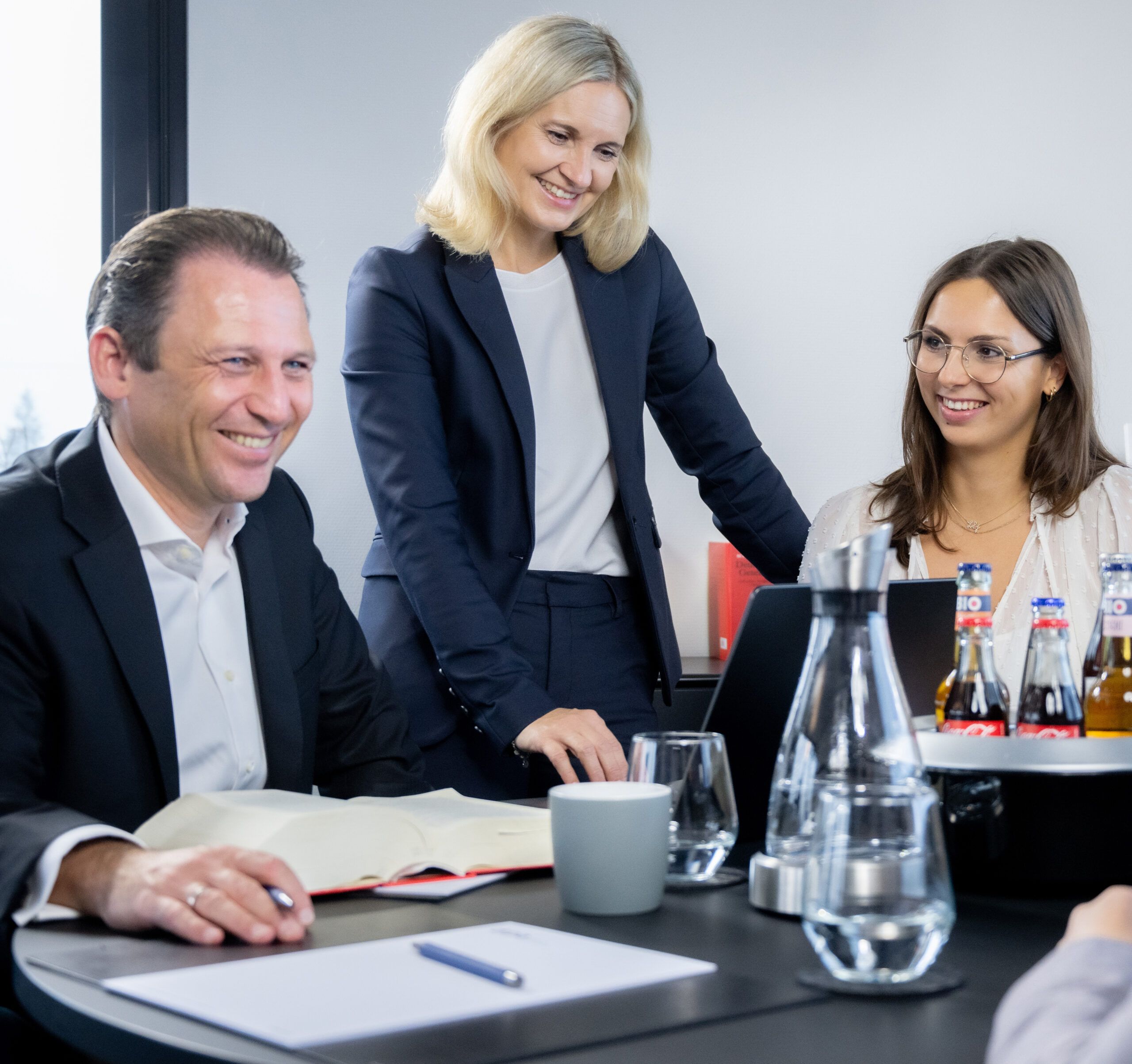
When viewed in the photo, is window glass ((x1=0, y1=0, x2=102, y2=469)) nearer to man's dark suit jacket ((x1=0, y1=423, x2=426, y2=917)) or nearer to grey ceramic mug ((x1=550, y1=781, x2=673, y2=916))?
man's dark suit jacket ((x1=0, y1=423, x2=426, y2=917))

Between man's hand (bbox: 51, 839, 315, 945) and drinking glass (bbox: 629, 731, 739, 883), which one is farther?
drinking glass (bbox: 629, 731, 739, 883)

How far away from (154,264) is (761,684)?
0.77m

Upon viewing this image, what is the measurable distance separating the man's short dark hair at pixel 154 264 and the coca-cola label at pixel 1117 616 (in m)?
0.89

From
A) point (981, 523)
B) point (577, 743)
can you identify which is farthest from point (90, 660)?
point (981, 523)

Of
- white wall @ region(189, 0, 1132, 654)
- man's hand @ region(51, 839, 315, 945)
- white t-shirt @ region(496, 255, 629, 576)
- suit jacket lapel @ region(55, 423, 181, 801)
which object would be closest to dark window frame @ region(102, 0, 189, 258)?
white wall @ region(189, 0, 1132, 654)

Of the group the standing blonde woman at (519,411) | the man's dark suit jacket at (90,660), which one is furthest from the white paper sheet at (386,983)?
the standing blonde woman at (519,411)

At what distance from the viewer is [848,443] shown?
10.4 feet

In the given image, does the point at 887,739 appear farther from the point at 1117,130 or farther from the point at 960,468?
the point at 1117,130

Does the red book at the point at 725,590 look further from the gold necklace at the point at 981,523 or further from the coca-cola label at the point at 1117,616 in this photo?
the coca-cola label at the point at 1117,616

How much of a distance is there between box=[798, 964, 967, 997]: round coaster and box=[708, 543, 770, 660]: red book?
6.70 ft

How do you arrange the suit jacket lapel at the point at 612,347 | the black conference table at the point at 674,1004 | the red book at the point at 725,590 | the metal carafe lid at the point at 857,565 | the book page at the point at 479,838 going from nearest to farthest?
the black conference table at the point at 674,1004 → the metal carafe lid at the point at 857,565 → the book page at the point at 479,838 → the suit jacket lapel at the point at 612,347 → the red book at the point at 725,590

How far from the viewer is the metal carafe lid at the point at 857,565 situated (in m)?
0.80

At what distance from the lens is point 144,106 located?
2.95 metres

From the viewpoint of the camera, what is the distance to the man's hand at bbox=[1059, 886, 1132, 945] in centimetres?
67
